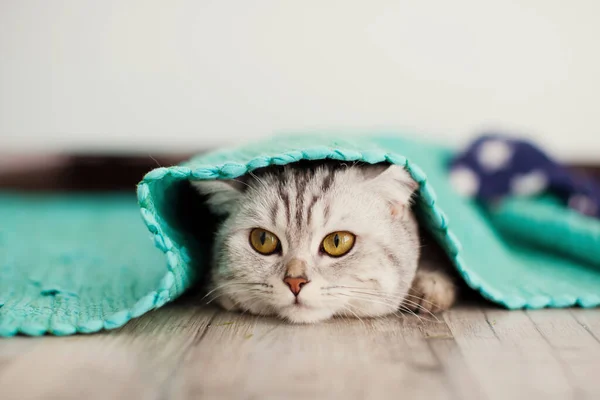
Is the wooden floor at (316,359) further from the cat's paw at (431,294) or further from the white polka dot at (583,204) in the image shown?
the white polka dot at (583,204)

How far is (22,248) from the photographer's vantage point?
1.79m

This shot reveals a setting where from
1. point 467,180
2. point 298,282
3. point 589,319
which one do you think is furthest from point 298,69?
point 589,319

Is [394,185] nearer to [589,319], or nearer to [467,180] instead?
[589,319]

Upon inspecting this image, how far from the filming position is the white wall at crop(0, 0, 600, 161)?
250 cm

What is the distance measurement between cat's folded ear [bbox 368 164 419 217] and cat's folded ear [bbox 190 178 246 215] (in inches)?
12.8

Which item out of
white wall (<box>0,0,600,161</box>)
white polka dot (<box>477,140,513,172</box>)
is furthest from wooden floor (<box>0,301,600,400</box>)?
white wall (<box>0,0,600,161</box>)

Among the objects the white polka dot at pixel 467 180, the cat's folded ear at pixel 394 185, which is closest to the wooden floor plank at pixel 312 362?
the cat's folded ear at pixel 394 185

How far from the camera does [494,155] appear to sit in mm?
2146

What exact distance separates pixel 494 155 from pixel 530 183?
0.58 feet

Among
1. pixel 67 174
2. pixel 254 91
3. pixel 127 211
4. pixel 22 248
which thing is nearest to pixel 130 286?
pixel 22 248

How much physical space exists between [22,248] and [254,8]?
1500 mm

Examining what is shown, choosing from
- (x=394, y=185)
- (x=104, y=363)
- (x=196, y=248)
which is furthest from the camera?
(x=196, y=248)

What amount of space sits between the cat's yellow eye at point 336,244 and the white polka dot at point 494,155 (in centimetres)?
111

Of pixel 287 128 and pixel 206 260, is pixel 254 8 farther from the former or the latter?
pixel 206 260
